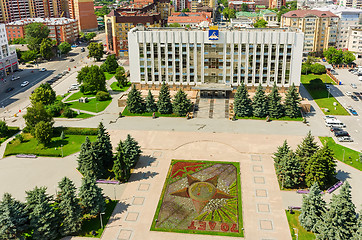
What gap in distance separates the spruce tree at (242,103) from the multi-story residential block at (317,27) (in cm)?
7707

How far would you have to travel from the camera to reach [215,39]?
9500 cm

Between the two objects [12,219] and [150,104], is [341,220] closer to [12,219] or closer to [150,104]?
[12,219]

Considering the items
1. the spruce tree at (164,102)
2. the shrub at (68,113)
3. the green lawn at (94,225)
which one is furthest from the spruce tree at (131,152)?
the shrub at (68,113)

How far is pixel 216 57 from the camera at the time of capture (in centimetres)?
9688

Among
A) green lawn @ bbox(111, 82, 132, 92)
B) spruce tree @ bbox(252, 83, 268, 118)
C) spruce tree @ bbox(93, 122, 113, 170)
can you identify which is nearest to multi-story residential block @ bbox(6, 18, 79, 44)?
green lawn @ bbox(111, 82, 132, 92)

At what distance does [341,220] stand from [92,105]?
73930 millimetres

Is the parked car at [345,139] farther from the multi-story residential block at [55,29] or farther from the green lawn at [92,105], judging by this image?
the multi-story residential block at [55,29]

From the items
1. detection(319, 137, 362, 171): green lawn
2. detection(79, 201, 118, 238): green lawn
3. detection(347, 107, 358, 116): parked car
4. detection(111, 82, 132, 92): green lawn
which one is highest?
detection(111, 82, 132, 92): green lawn

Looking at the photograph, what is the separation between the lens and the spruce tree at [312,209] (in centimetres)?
4819

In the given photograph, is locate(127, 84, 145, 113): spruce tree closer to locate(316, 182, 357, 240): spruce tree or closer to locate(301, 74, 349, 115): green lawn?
locate(301, 74, 349, 115): green lawn

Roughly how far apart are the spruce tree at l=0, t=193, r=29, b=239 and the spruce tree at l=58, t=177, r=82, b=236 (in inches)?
188

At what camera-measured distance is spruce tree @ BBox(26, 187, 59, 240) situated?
46.9 meters

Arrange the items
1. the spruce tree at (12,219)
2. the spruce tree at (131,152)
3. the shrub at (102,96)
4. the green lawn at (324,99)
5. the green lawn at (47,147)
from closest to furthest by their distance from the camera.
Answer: the spruce tree at (12,219)
the spruce tree at (131,152)
the green lawn at (47,147)
the green lawn at (324,99)
the shrub at (102,96)

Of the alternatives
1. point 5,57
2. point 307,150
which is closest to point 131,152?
point 307,150
